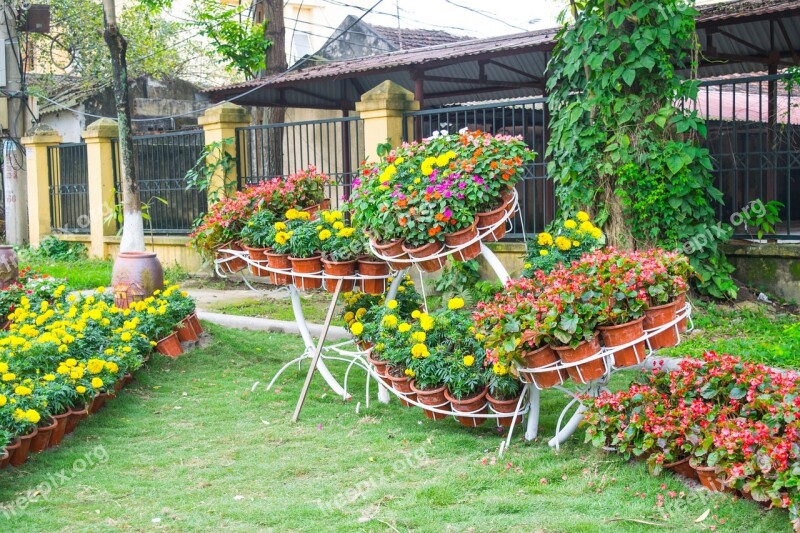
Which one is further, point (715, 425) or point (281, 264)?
point (281, 264)

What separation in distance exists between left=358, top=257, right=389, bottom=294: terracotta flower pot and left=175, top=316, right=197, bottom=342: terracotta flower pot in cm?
229

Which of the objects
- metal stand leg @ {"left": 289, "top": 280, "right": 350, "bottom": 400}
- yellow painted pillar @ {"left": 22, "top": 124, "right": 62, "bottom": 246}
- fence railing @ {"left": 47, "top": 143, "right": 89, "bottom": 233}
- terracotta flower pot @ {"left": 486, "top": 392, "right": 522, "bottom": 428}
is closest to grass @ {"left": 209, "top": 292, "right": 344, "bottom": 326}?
metal stand leg @ {"left": 289, "top": 280, "right": 350, "bottom": 400}

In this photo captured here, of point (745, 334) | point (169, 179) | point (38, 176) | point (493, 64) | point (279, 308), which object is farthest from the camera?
point (38, 176)

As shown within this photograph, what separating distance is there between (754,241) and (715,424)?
16.1ft

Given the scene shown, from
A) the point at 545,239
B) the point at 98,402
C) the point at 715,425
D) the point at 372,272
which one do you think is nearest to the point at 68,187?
the point at 98,402

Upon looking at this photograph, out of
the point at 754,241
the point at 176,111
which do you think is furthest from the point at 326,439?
the point at 176,111

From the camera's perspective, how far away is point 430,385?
5.09m

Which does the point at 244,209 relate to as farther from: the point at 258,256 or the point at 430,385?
the point at 430,385

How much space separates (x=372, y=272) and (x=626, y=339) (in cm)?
211

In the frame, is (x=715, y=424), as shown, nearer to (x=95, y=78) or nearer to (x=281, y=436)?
(x=281, y=436)

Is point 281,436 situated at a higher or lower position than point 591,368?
lower

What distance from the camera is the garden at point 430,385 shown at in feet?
13.2

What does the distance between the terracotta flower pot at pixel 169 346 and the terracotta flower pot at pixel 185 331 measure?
153 mm

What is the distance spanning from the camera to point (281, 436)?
214 inches
